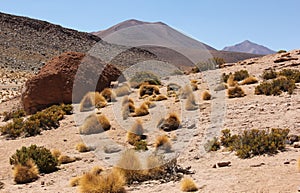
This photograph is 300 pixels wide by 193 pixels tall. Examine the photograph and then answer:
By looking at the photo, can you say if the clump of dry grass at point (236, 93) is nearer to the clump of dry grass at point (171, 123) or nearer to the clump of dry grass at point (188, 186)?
the clump of dry grass at point (171, 123)

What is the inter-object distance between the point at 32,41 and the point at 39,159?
66338mm

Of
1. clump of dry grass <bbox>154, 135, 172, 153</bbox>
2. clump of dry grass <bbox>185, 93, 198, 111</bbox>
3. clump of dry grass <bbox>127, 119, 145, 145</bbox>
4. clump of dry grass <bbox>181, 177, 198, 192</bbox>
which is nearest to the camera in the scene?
clump of dry grass <bbox>181, 177, 198, 192</bbox>

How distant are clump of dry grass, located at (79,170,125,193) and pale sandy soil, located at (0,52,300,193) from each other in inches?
12.9

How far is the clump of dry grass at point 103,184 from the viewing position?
21.5 ft

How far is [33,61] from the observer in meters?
58.1

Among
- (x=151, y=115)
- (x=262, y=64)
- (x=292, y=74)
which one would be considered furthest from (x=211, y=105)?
(x=262, y=64)

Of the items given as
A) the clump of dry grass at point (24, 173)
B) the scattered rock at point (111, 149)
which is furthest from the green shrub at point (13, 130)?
the clump of dry grass at point (24, 173)

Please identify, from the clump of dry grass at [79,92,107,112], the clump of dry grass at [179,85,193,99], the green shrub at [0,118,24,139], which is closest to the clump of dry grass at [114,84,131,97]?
the clump of dry grass at [79,92,107,112]

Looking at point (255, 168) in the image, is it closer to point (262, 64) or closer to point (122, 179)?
point (122, 179)

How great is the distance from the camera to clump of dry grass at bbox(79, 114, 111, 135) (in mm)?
12477

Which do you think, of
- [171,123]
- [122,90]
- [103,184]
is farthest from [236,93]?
[103,184]

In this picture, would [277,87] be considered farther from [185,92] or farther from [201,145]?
[201,145]

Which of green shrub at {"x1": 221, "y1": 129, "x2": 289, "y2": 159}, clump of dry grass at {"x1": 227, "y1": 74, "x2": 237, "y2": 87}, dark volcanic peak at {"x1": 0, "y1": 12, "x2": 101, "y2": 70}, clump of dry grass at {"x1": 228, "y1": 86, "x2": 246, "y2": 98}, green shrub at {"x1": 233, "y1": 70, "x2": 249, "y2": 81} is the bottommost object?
green shrub at {"x1": 221, "y1": 129, "x2": 289, "y2": 159}

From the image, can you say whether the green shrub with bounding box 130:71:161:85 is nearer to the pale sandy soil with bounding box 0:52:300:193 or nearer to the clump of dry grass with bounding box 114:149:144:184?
the pale sandy soil with bounding box 0:52:300:193
